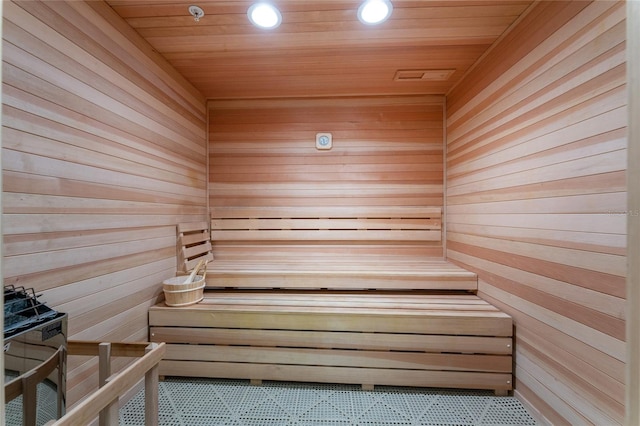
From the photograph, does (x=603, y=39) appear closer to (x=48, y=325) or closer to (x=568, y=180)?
(x=568, y=180)

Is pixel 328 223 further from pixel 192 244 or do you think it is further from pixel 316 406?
pixel 316 406

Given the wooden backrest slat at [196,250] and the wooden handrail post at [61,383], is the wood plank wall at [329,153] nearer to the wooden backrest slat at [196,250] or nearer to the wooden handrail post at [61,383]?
the wooden backrest slat at [196,250]

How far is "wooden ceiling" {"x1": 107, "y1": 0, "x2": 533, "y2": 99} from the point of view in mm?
1742

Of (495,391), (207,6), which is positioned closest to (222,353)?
(495,391)

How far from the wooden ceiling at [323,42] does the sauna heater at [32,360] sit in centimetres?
185

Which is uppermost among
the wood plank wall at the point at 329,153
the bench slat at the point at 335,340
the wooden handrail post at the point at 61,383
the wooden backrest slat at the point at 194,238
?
the wood plank wall at the point at 329,153

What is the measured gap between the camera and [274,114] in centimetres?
309

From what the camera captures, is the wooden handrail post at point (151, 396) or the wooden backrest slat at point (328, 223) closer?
the wooden handrail post at point (151, 396)

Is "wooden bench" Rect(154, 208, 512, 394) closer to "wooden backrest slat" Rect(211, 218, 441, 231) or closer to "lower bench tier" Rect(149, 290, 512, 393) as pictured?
"lower bench tier" Rect(149, 290, 512, 393)

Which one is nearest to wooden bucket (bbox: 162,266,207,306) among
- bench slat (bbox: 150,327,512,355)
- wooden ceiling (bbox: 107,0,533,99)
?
bench slat (bbox: 150,327,512,355)

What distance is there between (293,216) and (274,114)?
1207mm

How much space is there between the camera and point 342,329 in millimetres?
1981

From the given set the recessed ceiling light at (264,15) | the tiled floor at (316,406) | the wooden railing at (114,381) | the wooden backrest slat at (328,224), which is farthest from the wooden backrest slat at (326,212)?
the wooden railing at (114,381)

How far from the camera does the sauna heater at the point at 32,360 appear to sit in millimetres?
945
